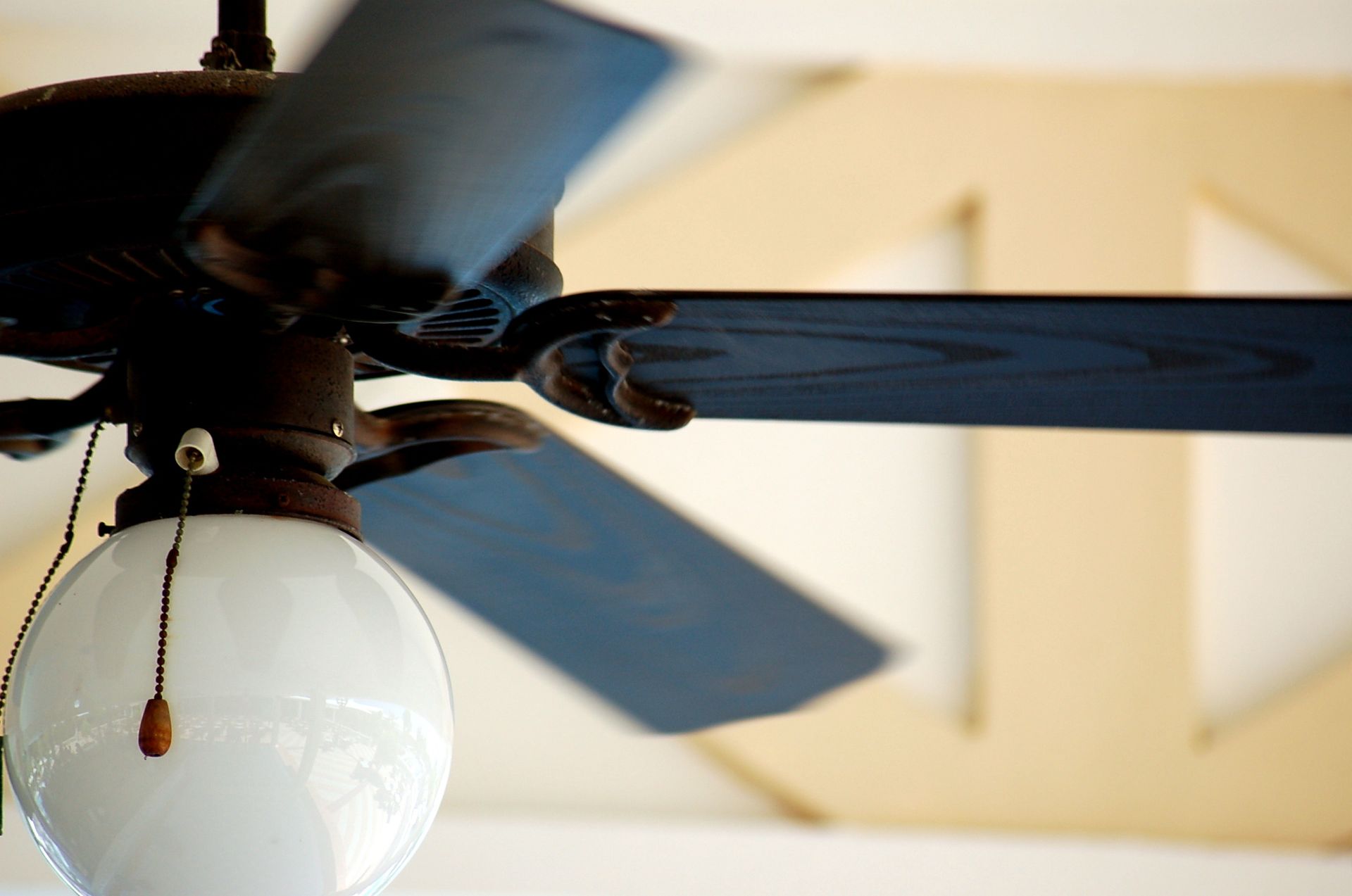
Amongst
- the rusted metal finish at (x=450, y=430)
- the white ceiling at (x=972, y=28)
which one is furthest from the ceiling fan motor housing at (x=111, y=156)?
the white ceiling at (x=972, y=28)

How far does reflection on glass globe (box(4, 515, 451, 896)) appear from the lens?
64cm

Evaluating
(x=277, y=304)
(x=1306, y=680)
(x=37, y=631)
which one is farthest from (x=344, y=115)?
(x=1306, y=680)

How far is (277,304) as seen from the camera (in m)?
0.62

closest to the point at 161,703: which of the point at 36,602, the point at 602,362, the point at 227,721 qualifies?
the point at 227,721

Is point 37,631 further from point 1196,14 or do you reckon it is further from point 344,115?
point 1196,14

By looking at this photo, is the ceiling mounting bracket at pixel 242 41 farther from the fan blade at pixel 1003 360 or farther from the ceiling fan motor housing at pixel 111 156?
the fan blade at pixel 1003 360

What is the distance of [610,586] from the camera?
103 cm

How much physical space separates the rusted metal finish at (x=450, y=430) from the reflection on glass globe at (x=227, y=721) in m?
0.17

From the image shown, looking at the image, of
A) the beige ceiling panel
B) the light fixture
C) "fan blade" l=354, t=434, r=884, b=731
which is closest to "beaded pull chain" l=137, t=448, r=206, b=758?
the light fixture

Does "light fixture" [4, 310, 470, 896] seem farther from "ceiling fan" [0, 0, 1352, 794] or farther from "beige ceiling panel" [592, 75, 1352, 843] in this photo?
"beige ceiling panel" [592, 75, 1352, 843]

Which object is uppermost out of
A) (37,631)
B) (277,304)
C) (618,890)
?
(277,304)

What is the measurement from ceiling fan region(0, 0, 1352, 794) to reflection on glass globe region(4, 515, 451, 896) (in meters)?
0.05

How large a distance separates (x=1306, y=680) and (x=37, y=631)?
2.05 metres

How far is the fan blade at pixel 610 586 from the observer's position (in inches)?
37.3
